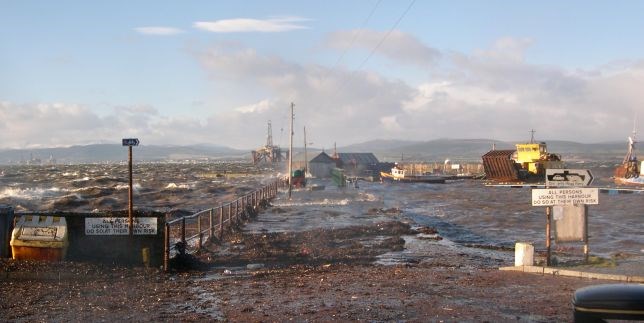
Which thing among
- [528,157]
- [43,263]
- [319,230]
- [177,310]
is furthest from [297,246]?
[528,157]

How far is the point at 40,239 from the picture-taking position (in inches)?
598

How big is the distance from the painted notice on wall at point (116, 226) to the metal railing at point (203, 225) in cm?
51

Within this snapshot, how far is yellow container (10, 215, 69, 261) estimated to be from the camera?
49.7ft

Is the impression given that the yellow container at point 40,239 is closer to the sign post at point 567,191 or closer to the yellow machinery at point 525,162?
the sign post at point 567,191

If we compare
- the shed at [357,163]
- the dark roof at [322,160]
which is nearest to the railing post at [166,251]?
the dark roof at [322,160]

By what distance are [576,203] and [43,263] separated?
39.1ft

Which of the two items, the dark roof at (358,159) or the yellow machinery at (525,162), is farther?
the dark roof at (358,159)

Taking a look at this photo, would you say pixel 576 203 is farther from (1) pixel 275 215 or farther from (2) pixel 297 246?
(1) pixel 275 215

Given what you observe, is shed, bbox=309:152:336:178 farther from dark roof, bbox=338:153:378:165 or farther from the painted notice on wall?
the painted notice on wall

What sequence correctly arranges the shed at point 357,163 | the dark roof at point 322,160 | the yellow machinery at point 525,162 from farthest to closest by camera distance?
the shed at point 357,163, the dark roof at point 322,160, the yellow machinery at point 525,162

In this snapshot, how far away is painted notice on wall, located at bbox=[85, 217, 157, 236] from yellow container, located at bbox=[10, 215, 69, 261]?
56 centimetres

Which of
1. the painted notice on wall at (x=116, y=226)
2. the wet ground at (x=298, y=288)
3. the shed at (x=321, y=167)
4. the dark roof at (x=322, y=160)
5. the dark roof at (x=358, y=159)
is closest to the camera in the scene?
the wet ground at (x=298, y=288)

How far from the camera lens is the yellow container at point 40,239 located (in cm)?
1514

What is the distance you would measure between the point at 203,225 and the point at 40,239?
1181cm
